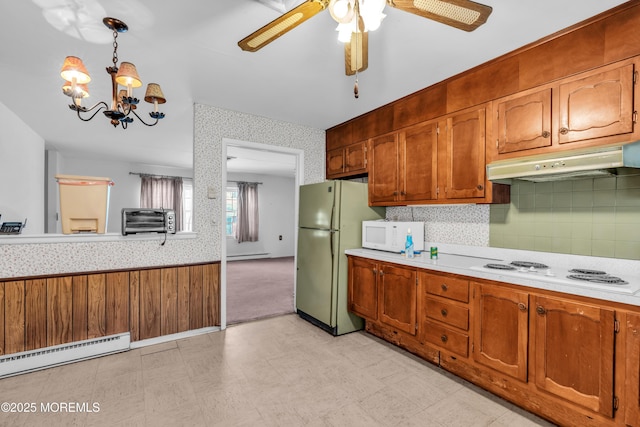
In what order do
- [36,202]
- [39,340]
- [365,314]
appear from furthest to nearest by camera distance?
[36,202] → [365,314] → [39,340]

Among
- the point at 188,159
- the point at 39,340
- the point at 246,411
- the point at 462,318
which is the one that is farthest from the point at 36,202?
the point at 462,318

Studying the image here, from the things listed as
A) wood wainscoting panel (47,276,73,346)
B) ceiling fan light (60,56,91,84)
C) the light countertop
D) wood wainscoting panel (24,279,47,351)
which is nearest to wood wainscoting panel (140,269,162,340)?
wood wainscoting panel (47,276,73,346)

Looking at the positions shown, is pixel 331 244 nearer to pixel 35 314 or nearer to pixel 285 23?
pixel 285 23

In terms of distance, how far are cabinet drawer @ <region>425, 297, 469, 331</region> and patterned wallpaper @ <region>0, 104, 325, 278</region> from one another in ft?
7.24

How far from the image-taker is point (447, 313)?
7.44 ft

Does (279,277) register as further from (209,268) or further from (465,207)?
(465,207)

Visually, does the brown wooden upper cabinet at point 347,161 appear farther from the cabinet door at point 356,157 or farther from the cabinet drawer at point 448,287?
the cabinet drawer at point 448,287

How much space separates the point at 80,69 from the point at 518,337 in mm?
3008

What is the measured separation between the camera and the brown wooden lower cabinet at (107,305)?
2.37 meters

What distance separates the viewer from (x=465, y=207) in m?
2.81

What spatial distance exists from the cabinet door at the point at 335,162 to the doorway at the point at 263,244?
1.32ft

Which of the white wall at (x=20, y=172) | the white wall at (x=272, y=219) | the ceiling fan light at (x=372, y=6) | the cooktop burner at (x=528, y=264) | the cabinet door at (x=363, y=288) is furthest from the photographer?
the white wall at (x=272, y=219)

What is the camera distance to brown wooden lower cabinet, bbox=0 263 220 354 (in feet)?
7.78

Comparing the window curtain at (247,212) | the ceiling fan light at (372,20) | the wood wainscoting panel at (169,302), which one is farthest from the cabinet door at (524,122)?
the window curtain at (247,212)
